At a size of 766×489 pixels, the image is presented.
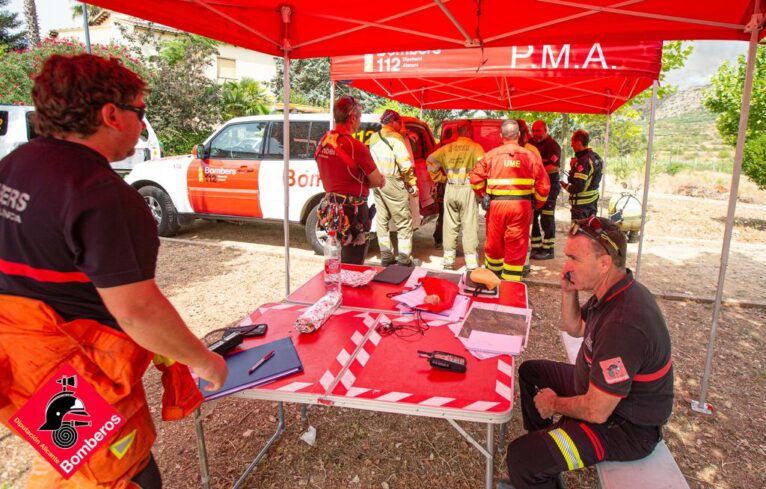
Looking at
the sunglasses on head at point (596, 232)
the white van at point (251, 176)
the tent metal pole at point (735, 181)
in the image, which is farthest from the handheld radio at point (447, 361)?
the white van at point (251, 176)

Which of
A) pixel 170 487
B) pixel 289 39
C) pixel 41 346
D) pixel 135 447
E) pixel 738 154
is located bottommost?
pixel 170 487

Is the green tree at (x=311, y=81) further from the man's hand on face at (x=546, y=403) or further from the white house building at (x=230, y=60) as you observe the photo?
the man's hand on face at (x=546, y=403)

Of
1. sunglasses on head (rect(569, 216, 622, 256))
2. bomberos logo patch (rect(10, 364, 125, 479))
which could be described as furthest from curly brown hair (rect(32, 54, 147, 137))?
sunglasses on head (rect(569, 216, 622, 256))

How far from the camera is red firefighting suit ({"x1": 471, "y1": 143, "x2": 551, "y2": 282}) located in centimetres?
493

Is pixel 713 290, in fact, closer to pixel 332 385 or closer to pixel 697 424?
pixel 697 424

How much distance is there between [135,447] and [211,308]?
3.41 metres

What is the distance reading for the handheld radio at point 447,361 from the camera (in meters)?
1.94

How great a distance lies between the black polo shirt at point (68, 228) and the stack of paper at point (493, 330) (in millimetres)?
1491

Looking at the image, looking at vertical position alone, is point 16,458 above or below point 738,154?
below

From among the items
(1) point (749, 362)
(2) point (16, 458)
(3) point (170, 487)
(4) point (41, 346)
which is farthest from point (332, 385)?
(1) point (749, 362)

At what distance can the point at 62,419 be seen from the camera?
4.12ft

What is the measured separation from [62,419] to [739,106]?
44.6ft

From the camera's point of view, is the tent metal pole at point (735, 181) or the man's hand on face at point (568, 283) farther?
the tent metal pole at point (735, 181)

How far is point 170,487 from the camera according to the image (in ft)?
7.93
